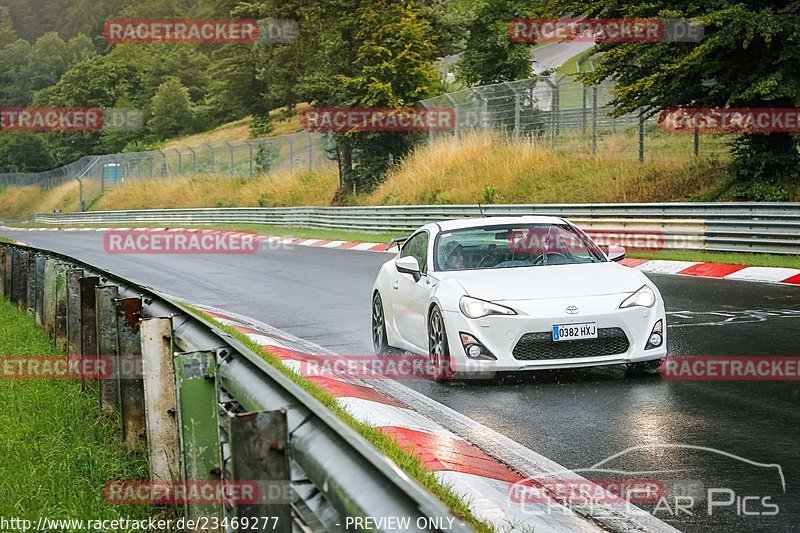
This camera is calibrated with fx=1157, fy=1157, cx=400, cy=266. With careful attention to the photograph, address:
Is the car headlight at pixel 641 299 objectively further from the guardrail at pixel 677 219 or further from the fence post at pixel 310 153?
the fence post at pixel 310 153

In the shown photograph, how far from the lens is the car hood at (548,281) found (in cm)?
921

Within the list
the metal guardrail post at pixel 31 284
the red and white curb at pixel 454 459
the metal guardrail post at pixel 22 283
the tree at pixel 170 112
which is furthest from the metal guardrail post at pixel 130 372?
the tree at pixel 170 112

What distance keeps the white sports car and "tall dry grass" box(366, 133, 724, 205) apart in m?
16.1

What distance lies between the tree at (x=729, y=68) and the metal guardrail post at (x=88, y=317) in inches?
598

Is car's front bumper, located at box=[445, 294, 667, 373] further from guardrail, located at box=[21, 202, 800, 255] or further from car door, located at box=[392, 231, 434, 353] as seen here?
guardrail, located at box=[21, 202, 800, 255]

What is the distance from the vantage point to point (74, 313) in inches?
336

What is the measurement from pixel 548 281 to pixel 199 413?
5.61 m

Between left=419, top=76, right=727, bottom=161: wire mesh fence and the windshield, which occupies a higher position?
left=419, top=76, right=727, bottom=161: wire mesh fence

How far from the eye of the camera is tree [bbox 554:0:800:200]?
66.5 feet

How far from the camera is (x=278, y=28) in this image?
2079 inches

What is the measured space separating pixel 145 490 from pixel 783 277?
13.7 meters

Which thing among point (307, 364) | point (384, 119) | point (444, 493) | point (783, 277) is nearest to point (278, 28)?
point (384, 119)

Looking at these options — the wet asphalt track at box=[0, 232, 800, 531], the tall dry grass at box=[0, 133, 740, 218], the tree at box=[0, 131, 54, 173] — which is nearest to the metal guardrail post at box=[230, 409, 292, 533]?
the wet asphalt track at box=[0, 232, 800, 531]

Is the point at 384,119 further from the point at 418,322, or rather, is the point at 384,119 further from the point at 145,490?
the point at 145,490
